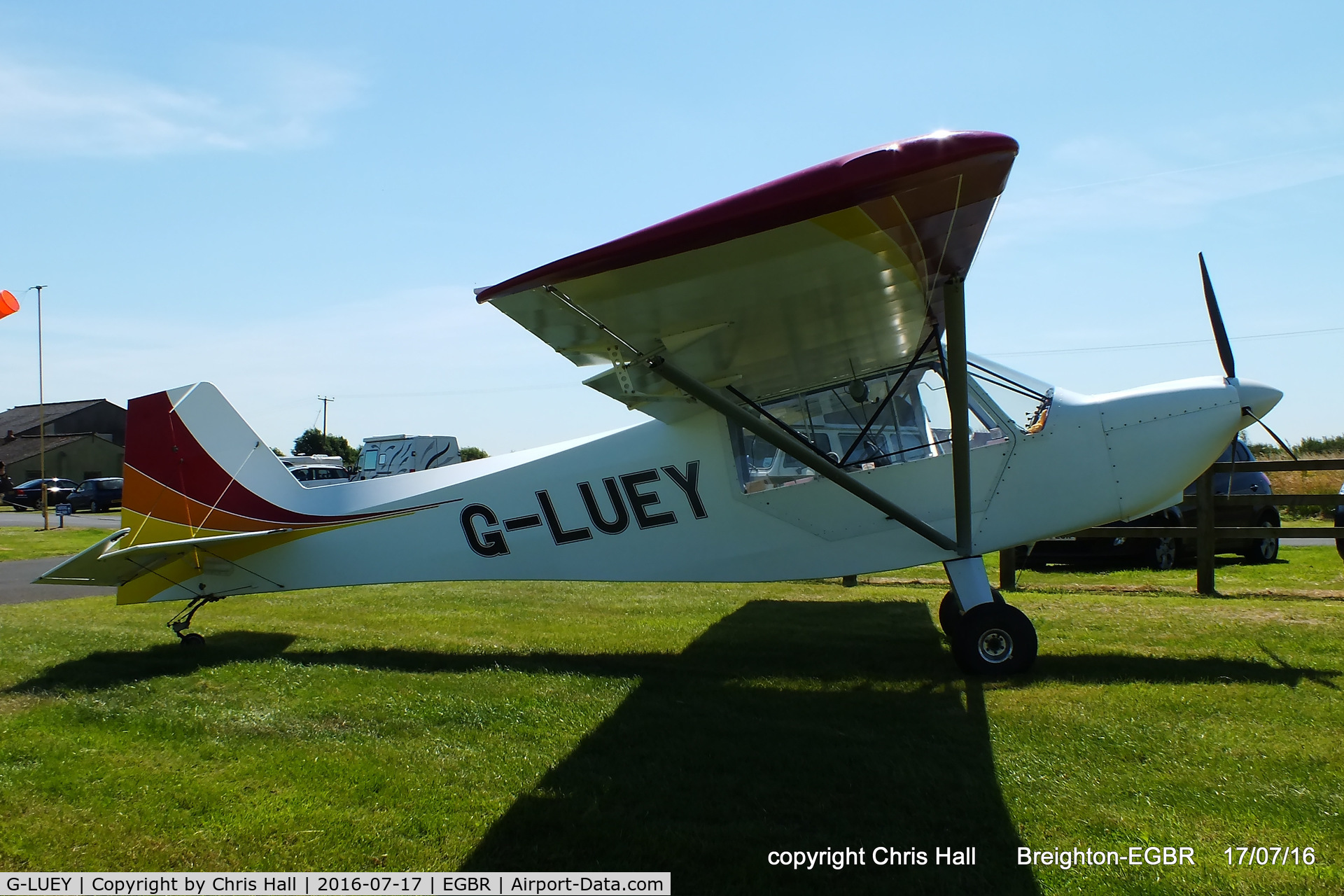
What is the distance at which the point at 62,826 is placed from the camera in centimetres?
351

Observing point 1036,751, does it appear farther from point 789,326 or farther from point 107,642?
point 107,642

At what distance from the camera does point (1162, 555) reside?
12320 millimetres

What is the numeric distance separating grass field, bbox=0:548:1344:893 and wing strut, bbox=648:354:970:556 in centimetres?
106

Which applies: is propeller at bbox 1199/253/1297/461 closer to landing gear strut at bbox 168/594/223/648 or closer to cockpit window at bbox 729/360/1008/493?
cockpit window at bbox 729/360/1008/493

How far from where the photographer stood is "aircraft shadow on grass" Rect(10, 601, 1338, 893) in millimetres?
3201

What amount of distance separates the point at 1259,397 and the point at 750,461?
147 inches

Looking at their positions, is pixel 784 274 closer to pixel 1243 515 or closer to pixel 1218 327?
pixel 1218 327

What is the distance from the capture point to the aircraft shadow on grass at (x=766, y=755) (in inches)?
126

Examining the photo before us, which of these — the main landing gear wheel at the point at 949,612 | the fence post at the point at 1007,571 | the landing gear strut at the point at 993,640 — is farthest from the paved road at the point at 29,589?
the fence post at the point at 1007,571

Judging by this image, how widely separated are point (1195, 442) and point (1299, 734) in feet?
7.84

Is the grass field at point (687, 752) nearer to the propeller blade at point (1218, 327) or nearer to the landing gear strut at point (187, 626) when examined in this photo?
the landing gear strut at point (187, 626)

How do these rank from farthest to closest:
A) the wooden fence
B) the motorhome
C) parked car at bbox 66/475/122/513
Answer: parked car at bbox 66/475/122/513, the motorhome, the wooden fence

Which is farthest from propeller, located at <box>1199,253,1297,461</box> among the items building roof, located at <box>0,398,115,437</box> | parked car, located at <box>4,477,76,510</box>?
building roof, located at <box>0,398,115,437</box>

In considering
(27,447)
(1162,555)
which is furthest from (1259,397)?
(27,447)
